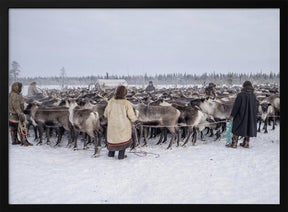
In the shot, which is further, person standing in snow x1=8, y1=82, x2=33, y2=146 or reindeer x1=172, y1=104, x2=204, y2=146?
reindeer x1=172, y1=104, x2=204, y2=146

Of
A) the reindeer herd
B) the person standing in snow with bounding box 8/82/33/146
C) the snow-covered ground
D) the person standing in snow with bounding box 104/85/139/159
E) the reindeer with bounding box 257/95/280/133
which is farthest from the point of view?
the reindeer with bounding box 257/95/280/133

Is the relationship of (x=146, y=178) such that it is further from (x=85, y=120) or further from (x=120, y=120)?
(x=85, y=120)

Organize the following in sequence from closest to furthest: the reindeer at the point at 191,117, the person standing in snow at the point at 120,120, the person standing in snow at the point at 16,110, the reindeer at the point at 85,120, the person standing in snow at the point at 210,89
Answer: the person standing in snow at the point at 16,110
the person standing in snow at the point at 120,120
the reindeer at the point at 85,120
the reindeer at the point at 191,117
the person standing in snow at the point at 210,89

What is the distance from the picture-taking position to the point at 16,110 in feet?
15.0

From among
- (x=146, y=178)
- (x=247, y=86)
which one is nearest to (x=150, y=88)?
(x=247, y=86)

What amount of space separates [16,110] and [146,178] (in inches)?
123

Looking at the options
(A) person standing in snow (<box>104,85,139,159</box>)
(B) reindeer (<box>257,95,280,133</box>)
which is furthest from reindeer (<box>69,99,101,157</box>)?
(B) reindeer (<box>257,95,280,133</box>)

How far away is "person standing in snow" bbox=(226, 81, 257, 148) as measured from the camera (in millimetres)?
5418

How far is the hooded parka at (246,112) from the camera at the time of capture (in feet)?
17.8

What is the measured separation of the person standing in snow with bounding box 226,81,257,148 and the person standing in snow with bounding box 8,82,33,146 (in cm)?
499

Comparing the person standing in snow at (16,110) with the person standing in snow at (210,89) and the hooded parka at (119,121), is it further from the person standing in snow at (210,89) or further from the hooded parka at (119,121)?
the person standing in snow at (210,89)

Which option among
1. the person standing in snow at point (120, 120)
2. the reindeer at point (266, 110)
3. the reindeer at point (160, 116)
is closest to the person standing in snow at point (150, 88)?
the reindeer at point (160, 116)

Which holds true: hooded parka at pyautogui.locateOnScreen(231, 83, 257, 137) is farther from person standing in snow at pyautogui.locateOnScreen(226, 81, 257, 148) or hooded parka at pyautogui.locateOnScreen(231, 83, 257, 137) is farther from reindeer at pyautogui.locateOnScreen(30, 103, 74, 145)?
reindeer at pyautogui.locateOnScreen(30, 103, 74, 145)

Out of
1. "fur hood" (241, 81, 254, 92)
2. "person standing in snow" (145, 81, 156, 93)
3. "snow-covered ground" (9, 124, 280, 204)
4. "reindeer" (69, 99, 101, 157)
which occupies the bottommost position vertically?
"snow-covered ground" (9, 124, 280, 204)
